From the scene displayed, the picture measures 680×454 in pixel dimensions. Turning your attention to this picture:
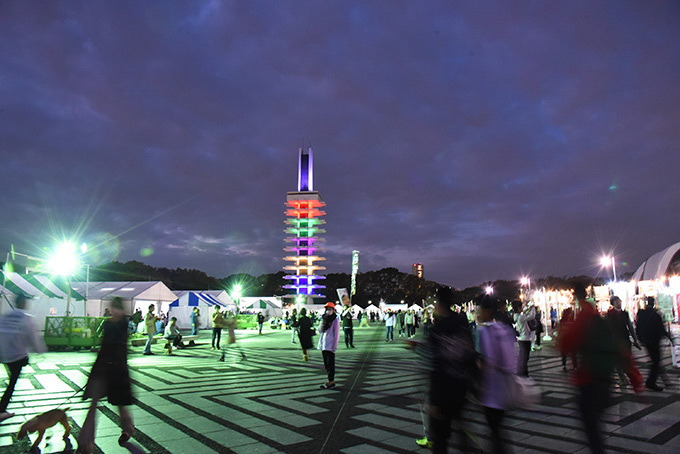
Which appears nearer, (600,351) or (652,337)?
(600,351)

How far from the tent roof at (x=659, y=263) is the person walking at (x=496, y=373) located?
87.1ft

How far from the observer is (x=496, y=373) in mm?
3539

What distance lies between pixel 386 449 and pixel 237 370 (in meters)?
7.74

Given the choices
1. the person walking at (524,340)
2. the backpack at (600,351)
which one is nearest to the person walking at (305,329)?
the person walking at (524,340)

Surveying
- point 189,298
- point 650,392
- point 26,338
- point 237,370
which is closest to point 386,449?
point 26,338

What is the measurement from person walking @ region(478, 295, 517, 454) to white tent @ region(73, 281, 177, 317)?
2827 centimetres

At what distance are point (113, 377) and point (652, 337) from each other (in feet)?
29.9

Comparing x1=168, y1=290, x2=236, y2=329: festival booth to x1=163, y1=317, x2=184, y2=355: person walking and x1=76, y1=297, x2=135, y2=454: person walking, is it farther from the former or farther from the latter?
x1=76, y1=297, x2=135, y2=454: person walking

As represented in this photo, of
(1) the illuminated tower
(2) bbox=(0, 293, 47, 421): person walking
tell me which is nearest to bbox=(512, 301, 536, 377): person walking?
(2) bbox=(0, 293, 47, 421): person walking

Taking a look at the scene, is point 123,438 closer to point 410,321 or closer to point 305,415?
point 305,415

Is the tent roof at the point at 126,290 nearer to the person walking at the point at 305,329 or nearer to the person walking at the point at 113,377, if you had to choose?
the person walking at the point at 305,329

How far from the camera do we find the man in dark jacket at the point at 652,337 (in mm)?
8070

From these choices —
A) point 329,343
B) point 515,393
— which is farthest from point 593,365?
point 329,343

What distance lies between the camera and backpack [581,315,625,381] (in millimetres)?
3732
